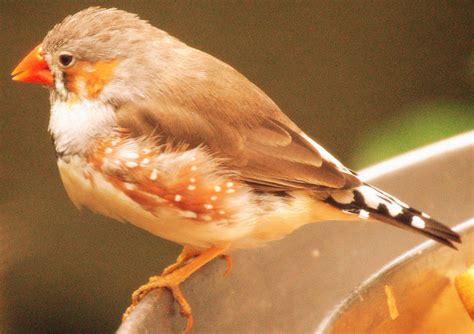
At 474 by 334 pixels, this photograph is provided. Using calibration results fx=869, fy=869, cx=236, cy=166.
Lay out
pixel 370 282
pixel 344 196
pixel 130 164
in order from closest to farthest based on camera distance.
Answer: pixel 370 282 → pixel 130 164 → pixel 344 196

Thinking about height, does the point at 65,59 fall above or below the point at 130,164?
above

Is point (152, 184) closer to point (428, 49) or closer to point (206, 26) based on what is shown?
point (206, 26)

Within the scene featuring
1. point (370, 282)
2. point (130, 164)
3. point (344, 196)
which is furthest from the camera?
point (344, 196)

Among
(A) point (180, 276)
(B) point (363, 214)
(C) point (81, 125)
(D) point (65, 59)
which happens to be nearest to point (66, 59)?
(D) point (65, 59)

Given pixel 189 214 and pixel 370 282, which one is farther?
pixel 189 214

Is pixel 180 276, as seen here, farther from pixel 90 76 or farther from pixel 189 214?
pixel 90 76

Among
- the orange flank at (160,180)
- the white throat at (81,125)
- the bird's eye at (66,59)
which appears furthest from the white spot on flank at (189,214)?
the bird's eye at (66,59)
